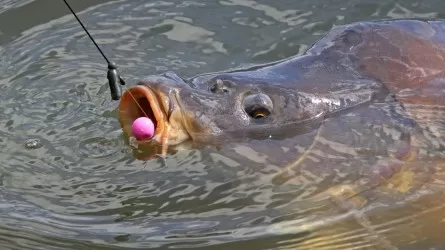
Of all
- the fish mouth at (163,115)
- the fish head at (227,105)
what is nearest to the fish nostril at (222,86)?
the fish head at (227,105)

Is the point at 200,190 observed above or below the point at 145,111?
below

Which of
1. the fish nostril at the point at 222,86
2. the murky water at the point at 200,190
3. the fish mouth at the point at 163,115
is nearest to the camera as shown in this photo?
the murky water at the point at 200,190

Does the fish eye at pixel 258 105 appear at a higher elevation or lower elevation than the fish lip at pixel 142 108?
lower

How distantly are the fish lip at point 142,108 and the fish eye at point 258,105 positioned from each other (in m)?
0.29

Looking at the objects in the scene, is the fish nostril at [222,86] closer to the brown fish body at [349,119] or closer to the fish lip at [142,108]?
the brown fish body at [349,119]

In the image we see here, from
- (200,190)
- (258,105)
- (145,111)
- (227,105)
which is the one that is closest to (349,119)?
(258,105)

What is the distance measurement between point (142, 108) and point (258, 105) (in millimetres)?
396

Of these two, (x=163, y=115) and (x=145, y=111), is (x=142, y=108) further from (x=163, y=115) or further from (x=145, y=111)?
(x=163, y=115)

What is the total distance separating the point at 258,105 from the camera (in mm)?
3143

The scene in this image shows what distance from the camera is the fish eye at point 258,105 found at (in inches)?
123

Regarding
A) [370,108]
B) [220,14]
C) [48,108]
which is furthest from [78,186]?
[220,14]

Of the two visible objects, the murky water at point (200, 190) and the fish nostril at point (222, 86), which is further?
the fish nostril at point (222, 86)

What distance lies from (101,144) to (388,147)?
1.10m

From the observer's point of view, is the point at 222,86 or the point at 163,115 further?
the point at 222,86
